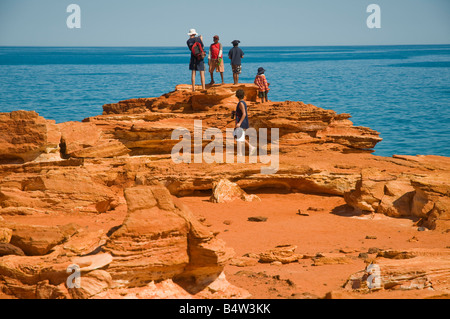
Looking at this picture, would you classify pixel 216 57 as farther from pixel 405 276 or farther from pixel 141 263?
pixel 405 276

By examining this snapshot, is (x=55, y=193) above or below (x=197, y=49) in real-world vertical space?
below

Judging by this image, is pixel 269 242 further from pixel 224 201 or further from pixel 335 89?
pixel 335 89

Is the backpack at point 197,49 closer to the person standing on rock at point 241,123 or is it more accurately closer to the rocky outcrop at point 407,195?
the person standing on rock at point 241,123

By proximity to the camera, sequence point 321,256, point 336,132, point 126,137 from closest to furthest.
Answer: point 321,256 → point 126,137 → point 336,132

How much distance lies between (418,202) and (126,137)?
27.3 feet

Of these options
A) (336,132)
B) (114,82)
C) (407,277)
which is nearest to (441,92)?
(114,82)

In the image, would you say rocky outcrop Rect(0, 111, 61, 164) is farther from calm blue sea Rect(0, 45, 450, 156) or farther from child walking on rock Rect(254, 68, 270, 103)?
calm blue sea Rect(0, 45, 450, 156)

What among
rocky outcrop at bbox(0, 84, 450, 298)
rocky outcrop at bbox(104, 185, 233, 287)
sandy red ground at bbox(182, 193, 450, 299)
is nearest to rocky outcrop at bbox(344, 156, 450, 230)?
rocky outcrop at bbox(0, 84, 450, 298)

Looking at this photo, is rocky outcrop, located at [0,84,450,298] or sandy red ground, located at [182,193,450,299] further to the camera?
sandy red ground, located at [182,193,450,299]

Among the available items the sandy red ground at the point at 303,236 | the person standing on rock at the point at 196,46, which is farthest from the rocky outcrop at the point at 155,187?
the person standing on rock at the point at 196,46

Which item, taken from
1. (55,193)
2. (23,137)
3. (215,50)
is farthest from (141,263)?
(215,50)

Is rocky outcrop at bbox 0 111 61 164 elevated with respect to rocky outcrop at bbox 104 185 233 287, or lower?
elevated

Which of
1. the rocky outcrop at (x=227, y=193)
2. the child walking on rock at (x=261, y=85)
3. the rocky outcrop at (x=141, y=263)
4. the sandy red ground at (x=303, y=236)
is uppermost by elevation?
the child walking on rock at (x=261, y=85)

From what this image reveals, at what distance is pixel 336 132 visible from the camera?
16.6 metres
